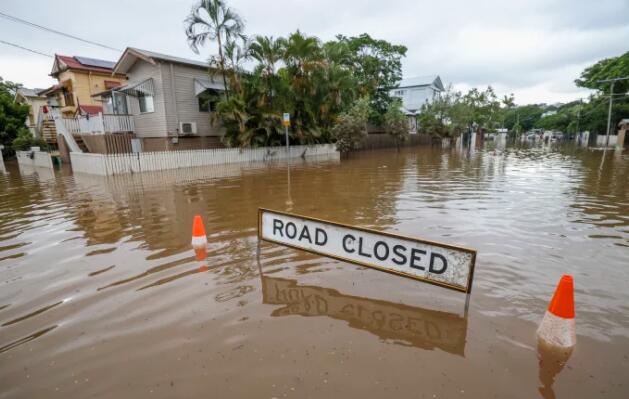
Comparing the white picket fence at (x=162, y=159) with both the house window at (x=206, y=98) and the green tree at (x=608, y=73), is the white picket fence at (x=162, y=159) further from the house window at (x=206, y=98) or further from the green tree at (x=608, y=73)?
the green tree at (x=608, y=73)

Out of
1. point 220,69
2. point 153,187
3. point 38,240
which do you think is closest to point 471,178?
point 153,187

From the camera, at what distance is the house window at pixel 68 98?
91.2 feet

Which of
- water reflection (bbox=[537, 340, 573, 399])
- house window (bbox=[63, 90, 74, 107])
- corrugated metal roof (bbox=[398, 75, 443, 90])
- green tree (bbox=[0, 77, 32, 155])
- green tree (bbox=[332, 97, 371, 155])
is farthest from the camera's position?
corrugated metal roof (bbox=[398, 75, 443, 90])

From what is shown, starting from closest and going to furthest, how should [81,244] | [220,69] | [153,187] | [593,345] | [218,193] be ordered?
[593,345], [81,244], [218,193], [153,187], [220,69]

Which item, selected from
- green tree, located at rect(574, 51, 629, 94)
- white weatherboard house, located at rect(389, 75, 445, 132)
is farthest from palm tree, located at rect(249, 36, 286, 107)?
white weatherboard house, located at rect(389, 75, 445, 132)

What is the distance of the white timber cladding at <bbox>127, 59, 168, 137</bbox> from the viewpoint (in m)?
18.8

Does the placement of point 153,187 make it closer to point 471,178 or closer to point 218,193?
point 218,193

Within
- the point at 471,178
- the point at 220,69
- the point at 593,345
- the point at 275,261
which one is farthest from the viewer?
the point at 220,69

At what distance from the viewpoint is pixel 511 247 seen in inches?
188

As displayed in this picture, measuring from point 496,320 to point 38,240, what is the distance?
23.2 ft

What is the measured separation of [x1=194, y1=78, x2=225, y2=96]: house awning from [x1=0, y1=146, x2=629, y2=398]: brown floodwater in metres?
14.9

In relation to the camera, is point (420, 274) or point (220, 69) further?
point (220, 69)

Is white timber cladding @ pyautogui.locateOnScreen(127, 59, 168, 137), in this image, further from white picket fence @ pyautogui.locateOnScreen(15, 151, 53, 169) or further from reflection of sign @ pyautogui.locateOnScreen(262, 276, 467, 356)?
reflection of sign @ pyautogui.locateOnScreen(262, 276, 467, 356)

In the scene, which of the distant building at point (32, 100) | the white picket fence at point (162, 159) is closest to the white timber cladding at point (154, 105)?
the white picket fence at point (162, 159)
